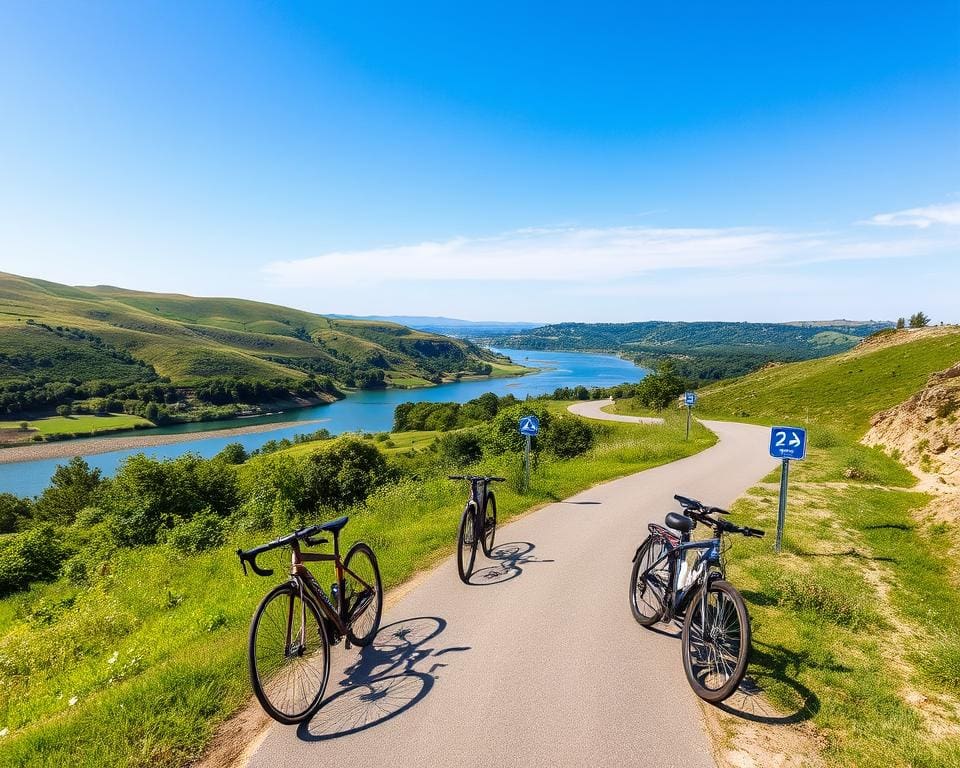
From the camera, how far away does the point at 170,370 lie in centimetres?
16250

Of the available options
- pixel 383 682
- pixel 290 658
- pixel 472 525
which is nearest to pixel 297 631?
pixel 290 658

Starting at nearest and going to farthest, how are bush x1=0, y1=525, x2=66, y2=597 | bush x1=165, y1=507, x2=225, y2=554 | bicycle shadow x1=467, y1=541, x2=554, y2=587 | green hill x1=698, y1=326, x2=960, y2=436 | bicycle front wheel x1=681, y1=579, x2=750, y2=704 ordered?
bicycle front wheel x1=681, y1=579, x2=750, y2=704, bicycle shadow x1=467, y1=541, x2=554, y2=587, bush x1=165, y1=507, x2=225, y2=554, bush x1=0, y1=525, x2=66, y2=597, green hill x1=698, y1=326, x2=960, y2=436

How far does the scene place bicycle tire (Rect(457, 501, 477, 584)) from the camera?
23.4 feet

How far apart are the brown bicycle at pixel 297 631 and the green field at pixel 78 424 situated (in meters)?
134

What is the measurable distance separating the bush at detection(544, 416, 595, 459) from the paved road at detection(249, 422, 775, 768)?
16.0 m

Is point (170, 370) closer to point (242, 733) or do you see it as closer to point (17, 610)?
point (17, 610)

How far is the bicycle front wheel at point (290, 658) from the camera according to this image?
4.31 m

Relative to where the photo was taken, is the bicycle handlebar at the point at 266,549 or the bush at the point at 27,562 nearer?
the bicycle handlebar at the point at 266,549

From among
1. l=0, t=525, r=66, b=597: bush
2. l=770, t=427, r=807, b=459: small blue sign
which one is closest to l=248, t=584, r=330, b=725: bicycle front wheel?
l=770, t=427, r=807, b=459: small blue sign

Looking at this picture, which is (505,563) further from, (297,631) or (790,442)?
(790,442)

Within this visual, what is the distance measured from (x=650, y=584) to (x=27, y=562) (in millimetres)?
27254

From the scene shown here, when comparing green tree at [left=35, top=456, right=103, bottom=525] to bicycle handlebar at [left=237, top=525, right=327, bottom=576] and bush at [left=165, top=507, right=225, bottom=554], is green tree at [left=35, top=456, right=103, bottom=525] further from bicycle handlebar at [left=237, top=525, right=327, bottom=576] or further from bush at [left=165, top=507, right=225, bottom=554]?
bicycle handlebar at [left=237, top=525, right=327, bottom=576]

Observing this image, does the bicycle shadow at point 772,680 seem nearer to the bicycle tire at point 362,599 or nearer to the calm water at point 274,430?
the bicycle tire at point 362,599

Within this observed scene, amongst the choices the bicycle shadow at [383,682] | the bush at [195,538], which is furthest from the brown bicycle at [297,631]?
the bush at [195,538]
